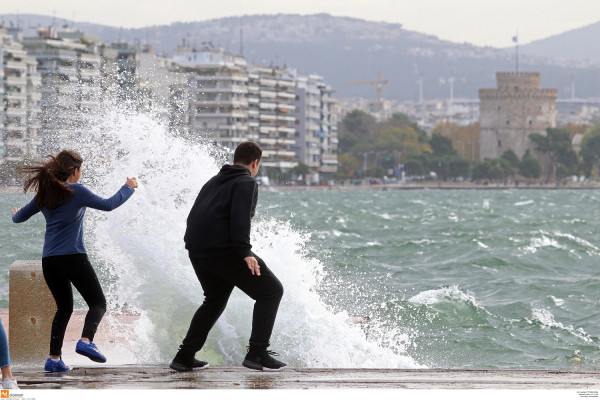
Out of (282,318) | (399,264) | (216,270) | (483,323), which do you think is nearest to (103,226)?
(282,318)

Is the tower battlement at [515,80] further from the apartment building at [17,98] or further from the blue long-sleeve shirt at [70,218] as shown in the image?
the blue long-sleeve shirt at [70,218]

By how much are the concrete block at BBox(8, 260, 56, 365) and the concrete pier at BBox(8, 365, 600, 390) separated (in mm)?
647

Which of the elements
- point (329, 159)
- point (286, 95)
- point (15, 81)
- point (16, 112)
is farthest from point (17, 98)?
point (329, 159)

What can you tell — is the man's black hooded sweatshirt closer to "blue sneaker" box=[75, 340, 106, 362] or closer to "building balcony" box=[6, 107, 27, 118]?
"blue sneaker" box=[75, 340, 106, 362]

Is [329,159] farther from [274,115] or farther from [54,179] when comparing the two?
[54,179]

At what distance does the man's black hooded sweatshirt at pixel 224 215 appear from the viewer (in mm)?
7285

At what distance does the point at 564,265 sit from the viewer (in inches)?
1020

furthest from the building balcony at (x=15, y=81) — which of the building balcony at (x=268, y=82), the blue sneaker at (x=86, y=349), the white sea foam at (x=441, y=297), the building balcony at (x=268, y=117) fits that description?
the blue sneaker at (x=86, y=349)

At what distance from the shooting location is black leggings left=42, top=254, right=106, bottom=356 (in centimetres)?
747

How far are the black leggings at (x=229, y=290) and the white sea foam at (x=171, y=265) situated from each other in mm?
1363

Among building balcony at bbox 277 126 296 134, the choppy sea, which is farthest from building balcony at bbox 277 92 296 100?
the choppy sea

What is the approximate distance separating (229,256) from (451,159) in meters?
165

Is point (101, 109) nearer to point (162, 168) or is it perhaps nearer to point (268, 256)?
point (162, 168)

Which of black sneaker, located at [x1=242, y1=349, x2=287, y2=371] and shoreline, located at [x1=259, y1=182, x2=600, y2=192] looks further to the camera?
shoreline, located at [x1=259, y1=182, x2=600, y2=192]
